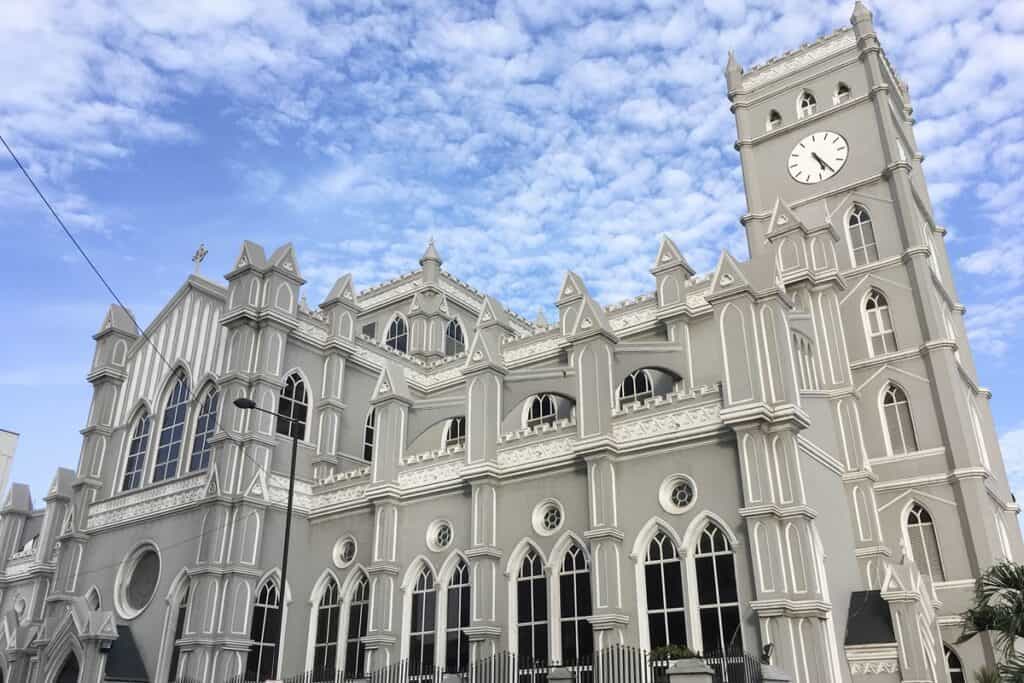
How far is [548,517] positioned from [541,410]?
7.72 meters

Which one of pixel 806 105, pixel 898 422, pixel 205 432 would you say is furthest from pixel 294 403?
pixel 806 105

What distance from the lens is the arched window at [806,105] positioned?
37656mm

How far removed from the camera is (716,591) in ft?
71.6

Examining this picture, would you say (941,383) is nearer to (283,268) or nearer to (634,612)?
(634,612)

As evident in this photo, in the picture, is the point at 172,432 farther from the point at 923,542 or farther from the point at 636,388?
the point at 923,542

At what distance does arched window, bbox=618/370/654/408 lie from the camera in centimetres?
3003

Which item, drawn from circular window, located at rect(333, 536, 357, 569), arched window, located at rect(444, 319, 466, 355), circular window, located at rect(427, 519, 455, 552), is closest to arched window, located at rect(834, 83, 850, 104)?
arched window, located at rect(444, 319, 466, 355)

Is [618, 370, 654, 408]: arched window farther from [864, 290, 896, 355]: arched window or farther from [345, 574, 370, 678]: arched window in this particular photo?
[345, 574, 370, 678]: arched window

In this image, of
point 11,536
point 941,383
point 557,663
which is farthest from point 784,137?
point 11,536

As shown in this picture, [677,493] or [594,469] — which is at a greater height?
[594,469]

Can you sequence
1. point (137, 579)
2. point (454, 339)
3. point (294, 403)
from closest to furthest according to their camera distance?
point (137, 579)
point (294, 403)
point (454, 339)

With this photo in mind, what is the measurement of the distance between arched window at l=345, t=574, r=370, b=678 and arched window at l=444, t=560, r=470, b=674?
310 centimetres

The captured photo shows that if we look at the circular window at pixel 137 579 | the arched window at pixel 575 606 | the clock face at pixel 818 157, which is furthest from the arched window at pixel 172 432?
the clock face at pixel 818 157

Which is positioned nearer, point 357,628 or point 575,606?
point 575,606
